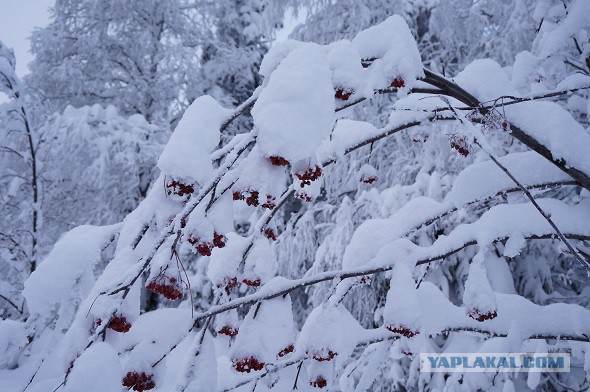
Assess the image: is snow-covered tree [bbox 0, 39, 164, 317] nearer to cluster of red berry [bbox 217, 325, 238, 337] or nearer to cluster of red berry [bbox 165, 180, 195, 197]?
cluster of red berry [bbox 217, 325, 238, 337]

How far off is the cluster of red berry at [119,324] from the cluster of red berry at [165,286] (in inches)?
4.2

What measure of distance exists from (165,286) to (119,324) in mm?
153

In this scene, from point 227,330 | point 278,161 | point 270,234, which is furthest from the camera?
point 270,234

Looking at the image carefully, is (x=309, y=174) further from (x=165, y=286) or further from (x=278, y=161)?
(x=165, y=286)

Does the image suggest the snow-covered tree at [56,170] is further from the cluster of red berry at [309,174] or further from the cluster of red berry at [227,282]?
the cluster of red berry at [309,174]

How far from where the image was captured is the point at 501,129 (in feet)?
3.97

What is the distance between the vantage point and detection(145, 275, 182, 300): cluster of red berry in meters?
1.05

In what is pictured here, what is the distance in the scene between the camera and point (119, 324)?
3.40 ft

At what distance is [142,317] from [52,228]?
7773 mm

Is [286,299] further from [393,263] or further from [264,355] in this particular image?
[393,263]

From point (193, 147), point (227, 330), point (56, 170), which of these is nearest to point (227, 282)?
point (227, 330)

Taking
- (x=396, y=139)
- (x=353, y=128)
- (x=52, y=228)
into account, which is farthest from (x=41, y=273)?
(x=52, y=228)

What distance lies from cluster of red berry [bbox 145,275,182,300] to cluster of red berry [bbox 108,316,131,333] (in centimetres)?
11

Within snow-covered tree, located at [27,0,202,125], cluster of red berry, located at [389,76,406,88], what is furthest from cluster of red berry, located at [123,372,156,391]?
snow-covered tree, located at [27,0,202,125]
